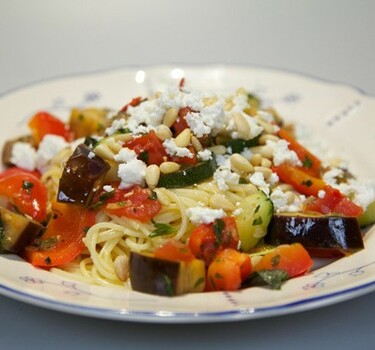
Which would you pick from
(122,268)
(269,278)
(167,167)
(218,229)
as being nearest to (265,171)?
(167,167)

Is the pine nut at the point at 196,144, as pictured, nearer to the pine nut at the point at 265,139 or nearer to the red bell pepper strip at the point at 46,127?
the pine nut at the point at 265,139

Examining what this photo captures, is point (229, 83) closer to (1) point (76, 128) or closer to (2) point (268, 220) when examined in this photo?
(1) point (76, 128)

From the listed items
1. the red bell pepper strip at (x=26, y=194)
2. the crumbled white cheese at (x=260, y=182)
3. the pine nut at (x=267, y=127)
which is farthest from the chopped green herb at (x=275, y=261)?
the red bell pepper strip at (x=26, y=194)

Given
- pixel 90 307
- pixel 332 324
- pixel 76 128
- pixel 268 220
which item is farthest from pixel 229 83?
pixel 90 307

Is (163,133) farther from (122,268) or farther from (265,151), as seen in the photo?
(122,268)

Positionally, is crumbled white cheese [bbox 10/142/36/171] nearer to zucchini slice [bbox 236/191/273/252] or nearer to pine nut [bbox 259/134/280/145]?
pine nut [bbox 259/134/280/145]

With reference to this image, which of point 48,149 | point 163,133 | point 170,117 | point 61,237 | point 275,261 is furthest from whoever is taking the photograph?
point 48,149

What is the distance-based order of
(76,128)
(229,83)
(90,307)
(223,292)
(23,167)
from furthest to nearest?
(229,83) < (76,128) < (23,167) < (223,292) < (90,307)
